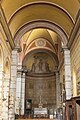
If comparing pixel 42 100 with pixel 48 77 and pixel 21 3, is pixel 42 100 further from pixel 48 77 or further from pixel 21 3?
pixel 21 3

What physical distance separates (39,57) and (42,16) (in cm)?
1182

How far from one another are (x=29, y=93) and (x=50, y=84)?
290 centimetres

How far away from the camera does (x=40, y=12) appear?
13.7 metres

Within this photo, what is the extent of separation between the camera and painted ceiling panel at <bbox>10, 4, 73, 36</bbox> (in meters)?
13.0

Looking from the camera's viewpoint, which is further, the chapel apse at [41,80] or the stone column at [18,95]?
the chapel apse at [41,80]

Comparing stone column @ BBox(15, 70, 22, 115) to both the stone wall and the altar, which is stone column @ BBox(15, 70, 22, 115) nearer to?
the altar

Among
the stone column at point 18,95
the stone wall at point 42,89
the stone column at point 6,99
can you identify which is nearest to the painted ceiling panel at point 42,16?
the stone column at point 6,99

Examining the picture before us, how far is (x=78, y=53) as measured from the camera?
1109cm

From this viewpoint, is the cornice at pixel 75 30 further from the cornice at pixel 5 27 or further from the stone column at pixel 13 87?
the stone column at pixel 13 87

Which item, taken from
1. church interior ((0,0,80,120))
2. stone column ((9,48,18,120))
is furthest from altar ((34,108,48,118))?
stone column ((9,48,18,120))

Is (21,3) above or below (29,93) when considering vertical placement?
above

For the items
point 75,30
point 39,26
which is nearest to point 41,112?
point 39,26

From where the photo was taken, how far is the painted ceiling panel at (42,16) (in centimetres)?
1298

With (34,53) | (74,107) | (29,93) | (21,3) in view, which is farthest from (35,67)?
(74,107)
